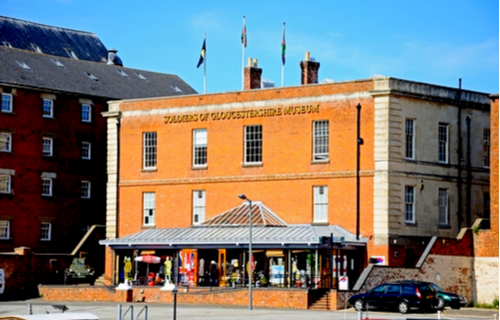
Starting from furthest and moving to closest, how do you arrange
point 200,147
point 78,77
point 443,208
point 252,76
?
point 78,77 → point 252,76 → point 200,147 → point 443,208

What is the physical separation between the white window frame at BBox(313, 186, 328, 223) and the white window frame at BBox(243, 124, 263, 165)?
4.19 m

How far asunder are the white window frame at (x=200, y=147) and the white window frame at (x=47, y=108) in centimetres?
1246

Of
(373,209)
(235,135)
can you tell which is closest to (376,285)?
(373,209)

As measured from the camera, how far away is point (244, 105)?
2648 inches

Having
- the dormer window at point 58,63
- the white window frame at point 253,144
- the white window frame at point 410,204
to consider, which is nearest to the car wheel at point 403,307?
the white window frame at point 410,204

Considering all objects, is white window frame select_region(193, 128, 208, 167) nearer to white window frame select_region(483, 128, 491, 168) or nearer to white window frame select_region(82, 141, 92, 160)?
white window frame select_region(82, 141, 92, 160)

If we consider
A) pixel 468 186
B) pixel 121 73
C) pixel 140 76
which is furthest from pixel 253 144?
pixel 140 76

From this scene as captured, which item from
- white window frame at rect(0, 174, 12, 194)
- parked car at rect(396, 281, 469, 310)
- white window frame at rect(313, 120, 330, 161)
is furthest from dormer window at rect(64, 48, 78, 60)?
parked car at rect(396, 281, 469, 310)

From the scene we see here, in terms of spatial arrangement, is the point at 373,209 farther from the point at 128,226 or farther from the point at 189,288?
the point at 128,226

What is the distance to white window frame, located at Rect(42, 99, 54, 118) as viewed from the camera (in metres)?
76.8

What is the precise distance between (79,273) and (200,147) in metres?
11.2

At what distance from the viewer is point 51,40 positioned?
91.1m

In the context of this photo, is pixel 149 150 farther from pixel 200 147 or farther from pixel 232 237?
pixel 232 237

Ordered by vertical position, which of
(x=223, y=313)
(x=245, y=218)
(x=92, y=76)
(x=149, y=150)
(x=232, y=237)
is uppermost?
(x=92, y=76)
